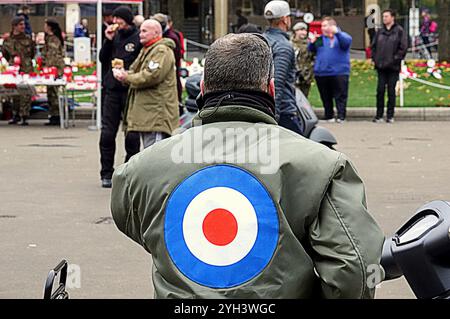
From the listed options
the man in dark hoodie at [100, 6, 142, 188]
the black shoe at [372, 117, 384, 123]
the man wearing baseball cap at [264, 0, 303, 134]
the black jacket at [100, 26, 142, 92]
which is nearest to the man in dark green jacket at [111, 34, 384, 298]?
the man wearing baseball cap at [264, 0, 303, 134]

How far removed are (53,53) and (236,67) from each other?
16.8 meters

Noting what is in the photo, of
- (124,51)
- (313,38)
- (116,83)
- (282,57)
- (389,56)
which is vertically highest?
(282,57)

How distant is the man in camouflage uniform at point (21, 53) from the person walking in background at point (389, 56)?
19.5 feet

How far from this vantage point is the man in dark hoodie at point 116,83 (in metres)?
11.7

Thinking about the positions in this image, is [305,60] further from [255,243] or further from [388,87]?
[255,243]

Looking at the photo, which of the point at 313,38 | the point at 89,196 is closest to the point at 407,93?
the point at 313,38

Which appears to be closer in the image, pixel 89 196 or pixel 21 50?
pixel 89 196

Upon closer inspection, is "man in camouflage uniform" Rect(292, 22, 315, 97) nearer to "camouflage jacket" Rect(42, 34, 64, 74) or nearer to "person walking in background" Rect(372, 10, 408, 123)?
"person walking in background" Rect(372, 10, 408, 123)

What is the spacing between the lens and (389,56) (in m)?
19.8

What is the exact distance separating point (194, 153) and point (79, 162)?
38.2 ft

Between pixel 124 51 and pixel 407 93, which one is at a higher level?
pixel 124 51

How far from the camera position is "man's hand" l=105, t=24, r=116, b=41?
38.8 feet

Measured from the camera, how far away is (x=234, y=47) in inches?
127
